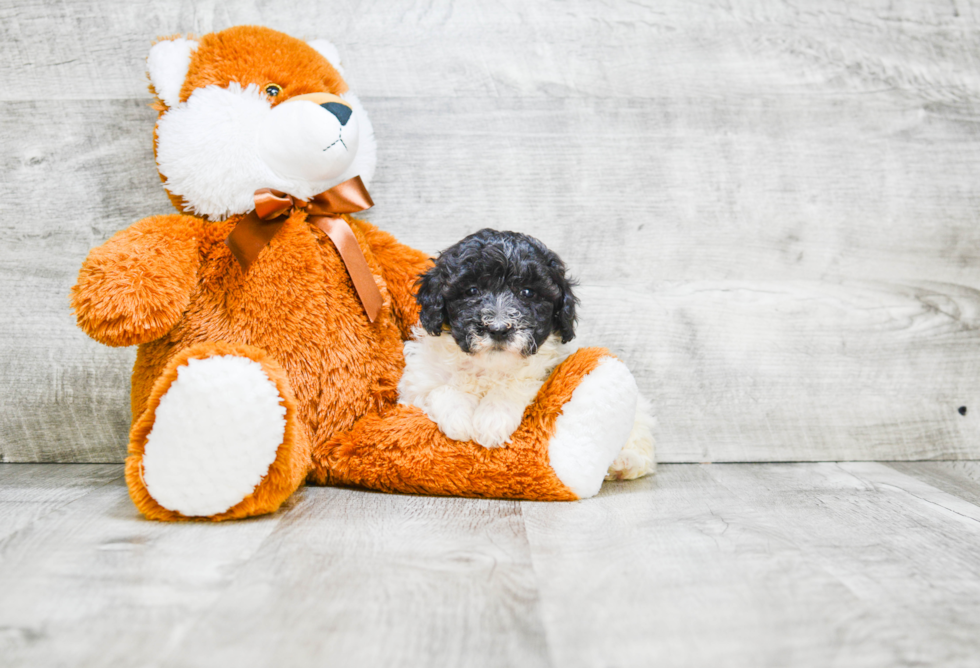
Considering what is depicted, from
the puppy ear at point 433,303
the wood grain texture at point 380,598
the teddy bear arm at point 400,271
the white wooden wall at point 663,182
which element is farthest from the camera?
the white wooden wall at point 663,182

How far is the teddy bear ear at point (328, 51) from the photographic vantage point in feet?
4.45

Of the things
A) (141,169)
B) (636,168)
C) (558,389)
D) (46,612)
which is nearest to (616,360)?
(558,389)

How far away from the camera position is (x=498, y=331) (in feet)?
3.45

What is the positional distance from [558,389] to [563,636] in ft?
1.68

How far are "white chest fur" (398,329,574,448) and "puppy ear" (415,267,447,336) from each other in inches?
2.4

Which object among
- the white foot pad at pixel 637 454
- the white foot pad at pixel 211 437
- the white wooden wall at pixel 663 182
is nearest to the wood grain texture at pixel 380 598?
the white foot pad at pixel 211 437

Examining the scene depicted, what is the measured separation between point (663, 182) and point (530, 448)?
70cm

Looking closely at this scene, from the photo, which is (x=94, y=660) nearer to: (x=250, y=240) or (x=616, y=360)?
(x=250, y=240)

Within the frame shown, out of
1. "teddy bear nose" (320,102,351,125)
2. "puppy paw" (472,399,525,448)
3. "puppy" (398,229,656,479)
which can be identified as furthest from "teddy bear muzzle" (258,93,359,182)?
"puppy paw" (472,399,525,448)

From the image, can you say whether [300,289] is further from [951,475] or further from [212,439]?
[951,475]

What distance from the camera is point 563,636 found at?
715mm

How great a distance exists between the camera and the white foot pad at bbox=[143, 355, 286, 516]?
1.00 m

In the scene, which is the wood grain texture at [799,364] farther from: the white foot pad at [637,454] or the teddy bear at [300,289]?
the teddy bear at [300,289]

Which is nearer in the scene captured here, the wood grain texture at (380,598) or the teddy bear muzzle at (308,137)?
the wood grain texture at (380,598)
